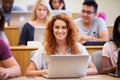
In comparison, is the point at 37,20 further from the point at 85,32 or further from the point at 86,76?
the point at 86,76

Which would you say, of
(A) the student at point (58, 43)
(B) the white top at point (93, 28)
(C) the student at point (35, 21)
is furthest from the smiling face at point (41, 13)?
(A) the student at point (58, 43)

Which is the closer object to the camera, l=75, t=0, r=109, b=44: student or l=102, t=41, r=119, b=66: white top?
l=102, t=41, r=119, b=66: white top

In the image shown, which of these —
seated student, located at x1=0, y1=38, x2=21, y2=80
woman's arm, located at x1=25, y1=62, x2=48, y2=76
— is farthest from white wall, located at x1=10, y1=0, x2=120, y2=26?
seated student, located at x1=0, y1=38, x2=21, y2=80

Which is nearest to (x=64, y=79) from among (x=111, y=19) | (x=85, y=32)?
(x=85, y=32)

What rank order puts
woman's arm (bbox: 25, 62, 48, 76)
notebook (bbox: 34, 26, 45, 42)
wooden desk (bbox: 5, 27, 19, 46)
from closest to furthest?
woman's arm (bbox: 25, 62, 48, 76)
notebook (bbox: 34, 26, 45, 42)
wooden desk (bbox: 5, 27, 19, 46)

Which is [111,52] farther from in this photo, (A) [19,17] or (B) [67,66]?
(A) [19,17]

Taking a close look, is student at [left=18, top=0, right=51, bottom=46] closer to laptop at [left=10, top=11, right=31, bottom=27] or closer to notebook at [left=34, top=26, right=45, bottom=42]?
laptop at [left=10, top=11, right=31, bottom=27]

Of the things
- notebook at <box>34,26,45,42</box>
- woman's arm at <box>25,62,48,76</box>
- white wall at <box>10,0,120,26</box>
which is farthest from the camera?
white wall at <box>10,0,120,26</box>

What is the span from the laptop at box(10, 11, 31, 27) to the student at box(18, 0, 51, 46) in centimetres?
16

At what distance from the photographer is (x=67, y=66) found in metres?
2.47

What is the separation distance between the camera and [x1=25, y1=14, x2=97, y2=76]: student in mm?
2879

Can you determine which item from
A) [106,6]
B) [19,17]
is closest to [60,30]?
[19,17]

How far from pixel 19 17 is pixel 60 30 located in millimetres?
1873

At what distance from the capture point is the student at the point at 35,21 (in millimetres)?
4355
